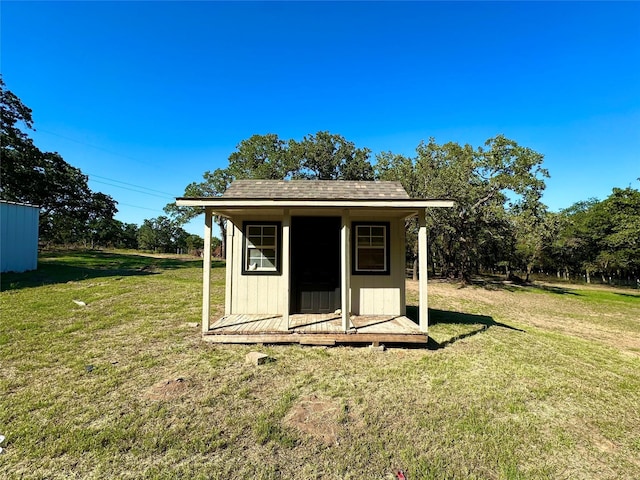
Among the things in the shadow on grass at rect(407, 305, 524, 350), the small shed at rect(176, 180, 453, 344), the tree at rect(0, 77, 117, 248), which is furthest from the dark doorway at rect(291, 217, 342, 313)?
the tree at rect(0, 77, 117, 248)

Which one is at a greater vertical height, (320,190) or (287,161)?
(287,161)

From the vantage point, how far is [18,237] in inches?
452

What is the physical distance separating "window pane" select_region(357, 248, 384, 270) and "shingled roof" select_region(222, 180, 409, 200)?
1309 millimetres

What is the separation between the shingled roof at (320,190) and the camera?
575 centimetres

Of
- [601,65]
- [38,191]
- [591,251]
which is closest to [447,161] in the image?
[601,65]

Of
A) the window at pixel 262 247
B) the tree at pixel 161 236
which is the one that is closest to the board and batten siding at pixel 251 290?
the window at pixel 262 247

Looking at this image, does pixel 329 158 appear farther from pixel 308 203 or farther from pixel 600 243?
pixel 600 243

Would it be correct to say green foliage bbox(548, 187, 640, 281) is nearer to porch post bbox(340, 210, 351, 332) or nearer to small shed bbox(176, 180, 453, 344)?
small shed bbox(176, 180, 453, 344)

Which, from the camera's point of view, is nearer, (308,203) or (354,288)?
(308,203)

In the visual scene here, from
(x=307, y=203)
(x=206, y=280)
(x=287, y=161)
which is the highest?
(x=287, y=161)

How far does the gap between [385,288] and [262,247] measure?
297 cm

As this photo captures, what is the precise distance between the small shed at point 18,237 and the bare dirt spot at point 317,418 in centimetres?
1441

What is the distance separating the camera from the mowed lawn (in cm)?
230

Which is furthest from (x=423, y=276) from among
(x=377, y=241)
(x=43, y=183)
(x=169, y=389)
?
(x=43, y=183)
